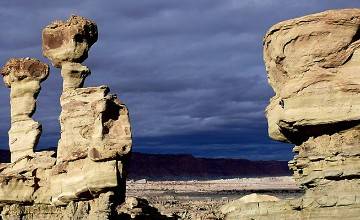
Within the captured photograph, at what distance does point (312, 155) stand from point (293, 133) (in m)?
0.62

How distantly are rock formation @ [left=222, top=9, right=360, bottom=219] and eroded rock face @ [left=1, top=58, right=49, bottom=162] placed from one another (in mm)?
13533

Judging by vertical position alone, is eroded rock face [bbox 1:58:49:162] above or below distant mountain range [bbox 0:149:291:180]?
below

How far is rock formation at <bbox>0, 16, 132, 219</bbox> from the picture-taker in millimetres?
20578

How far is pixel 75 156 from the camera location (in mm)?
21406

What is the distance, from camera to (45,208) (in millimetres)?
22906

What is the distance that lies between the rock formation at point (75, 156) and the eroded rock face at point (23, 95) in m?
0.28

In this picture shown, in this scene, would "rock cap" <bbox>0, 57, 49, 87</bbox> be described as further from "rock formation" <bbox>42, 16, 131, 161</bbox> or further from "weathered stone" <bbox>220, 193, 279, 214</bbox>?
"weathered stone" <bbox>220, 193, 279, 214</bbox>

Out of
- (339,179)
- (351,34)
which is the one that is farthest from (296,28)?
(339,179)

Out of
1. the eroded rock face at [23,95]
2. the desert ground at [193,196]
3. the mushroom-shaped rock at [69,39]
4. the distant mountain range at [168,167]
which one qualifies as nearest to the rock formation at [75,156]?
the mushroom-shaped rock at [69,39]

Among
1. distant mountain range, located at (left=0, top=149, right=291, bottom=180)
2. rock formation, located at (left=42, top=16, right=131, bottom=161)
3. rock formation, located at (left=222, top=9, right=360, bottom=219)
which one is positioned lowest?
rock formation, located at (left=222, top=9, right=360, bottom=219)

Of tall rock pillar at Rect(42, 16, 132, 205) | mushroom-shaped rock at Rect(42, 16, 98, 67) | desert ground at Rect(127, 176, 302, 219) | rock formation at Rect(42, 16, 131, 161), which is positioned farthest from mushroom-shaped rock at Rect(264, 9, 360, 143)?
mushroom-shaped rock at Rect(42, 16, 98, 67)

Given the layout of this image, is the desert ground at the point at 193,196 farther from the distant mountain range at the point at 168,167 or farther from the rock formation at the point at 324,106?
the distant mountain range at the point at 168,167

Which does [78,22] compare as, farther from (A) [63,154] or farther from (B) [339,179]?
(B) [339,179]

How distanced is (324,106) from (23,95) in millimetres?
15231
